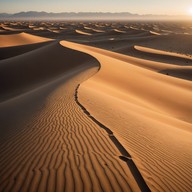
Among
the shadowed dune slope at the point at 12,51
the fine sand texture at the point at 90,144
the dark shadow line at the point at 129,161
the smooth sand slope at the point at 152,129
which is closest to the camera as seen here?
the dark shadow line at the point at 129,161

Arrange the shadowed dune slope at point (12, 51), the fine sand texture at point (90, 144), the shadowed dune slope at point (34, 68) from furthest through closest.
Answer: the shadowed dune slope at point (12, 51), the shadowed dune slope at point (34, 68), the fine sand texture at point (90, 144)

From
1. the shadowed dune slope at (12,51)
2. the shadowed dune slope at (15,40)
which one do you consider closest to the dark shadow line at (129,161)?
the shadowed dune slope at (12,51)

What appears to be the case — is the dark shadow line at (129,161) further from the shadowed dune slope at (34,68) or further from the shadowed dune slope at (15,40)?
the shadowed dune slope at (15,40)

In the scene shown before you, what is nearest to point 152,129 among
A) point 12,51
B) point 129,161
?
point 129,161

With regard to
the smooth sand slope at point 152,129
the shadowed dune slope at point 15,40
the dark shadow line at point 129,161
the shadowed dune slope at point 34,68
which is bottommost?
the shadowed dune slope at point 15,40

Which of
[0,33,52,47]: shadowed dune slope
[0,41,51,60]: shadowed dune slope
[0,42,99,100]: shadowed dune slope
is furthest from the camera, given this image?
[0,33,52,47]: shadowed dune slope

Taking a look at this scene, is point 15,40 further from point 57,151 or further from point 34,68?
point 57,151

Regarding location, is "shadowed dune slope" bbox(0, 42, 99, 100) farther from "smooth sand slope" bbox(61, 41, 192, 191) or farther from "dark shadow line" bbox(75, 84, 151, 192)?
"dark shadow line" bbox(75, 84, 151, 192)

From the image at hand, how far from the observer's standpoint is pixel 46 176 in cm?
423

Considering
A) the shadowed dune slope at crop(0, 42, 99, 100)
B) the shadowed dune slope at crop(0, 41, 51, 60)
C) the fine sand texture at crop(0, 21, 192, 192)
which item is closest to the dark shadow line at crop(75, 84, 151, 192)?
the fine sand texture at crop(0, 21, 192, 192)

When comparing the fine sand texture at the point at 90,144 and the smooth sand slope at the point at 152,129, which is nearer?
the fine sand texture at the point at 90,144

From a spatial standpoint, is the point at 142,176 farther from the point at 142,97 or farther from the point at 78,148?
the point at 142,97

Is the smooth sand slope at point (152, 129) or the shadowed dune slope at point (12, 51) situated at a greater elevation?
the smooth sand slope at point (152, 129)

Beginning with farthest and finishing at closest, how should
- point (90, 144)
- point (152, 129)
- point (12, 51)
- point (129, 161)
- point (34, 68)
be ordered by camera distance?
point (12, 51) → point (34, 68) → point (152, 129) → point (90, 144) → point (129, 161)
